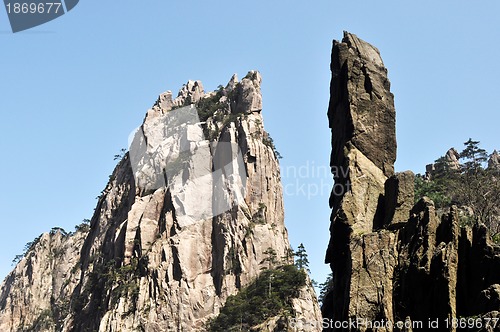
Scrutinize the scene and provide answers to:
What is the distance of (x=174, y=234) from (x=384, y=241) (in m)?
87.8

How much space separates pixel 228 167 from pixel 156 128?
25336 millimetres

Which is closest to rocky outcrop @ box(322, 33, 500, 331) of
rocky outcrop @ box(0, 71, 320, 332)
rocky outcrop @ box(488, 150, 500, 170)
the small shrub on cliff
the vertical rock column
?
the vertical rock column

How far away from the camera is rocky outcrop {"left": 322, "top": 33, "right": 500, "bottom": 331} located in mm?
30031

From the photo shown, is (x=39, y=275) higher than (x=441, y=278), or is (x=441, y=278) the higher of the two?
(x=39, y=275)

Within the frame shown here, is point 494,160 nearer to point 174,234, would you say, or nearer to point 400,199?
point 174,234

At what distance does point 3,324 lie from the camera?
151750 millimetres

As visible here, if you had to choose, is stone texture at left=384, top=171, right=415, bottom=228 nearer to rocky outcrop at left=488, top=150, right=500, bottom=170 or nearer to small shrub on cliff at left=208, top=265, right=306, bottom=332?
rocky outcrop at left=488, top=150, right=500, bottom=170

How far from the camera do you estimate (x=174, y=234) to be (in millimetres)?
119625

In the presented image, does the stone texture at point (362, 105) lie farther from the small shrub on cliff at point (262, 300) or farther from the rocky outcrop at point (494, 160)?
the small shrub on cliff at point (262, 300)

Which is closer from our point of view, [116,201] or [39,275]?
[116,201]

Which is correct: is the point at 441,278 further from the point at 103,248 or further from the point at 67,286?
the point at 67,286

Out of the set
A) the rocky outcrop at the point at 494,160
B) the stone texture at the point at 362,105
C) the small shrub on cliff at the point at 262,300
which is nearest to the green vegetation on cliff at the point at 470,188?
the rocky outcrop at the point at 494,160

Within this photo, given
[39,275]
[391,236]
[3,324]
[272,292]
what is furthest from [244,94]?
[391,236]

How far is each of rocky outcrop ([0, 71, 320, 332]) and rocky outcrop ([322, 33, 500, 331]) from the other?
6288cm
